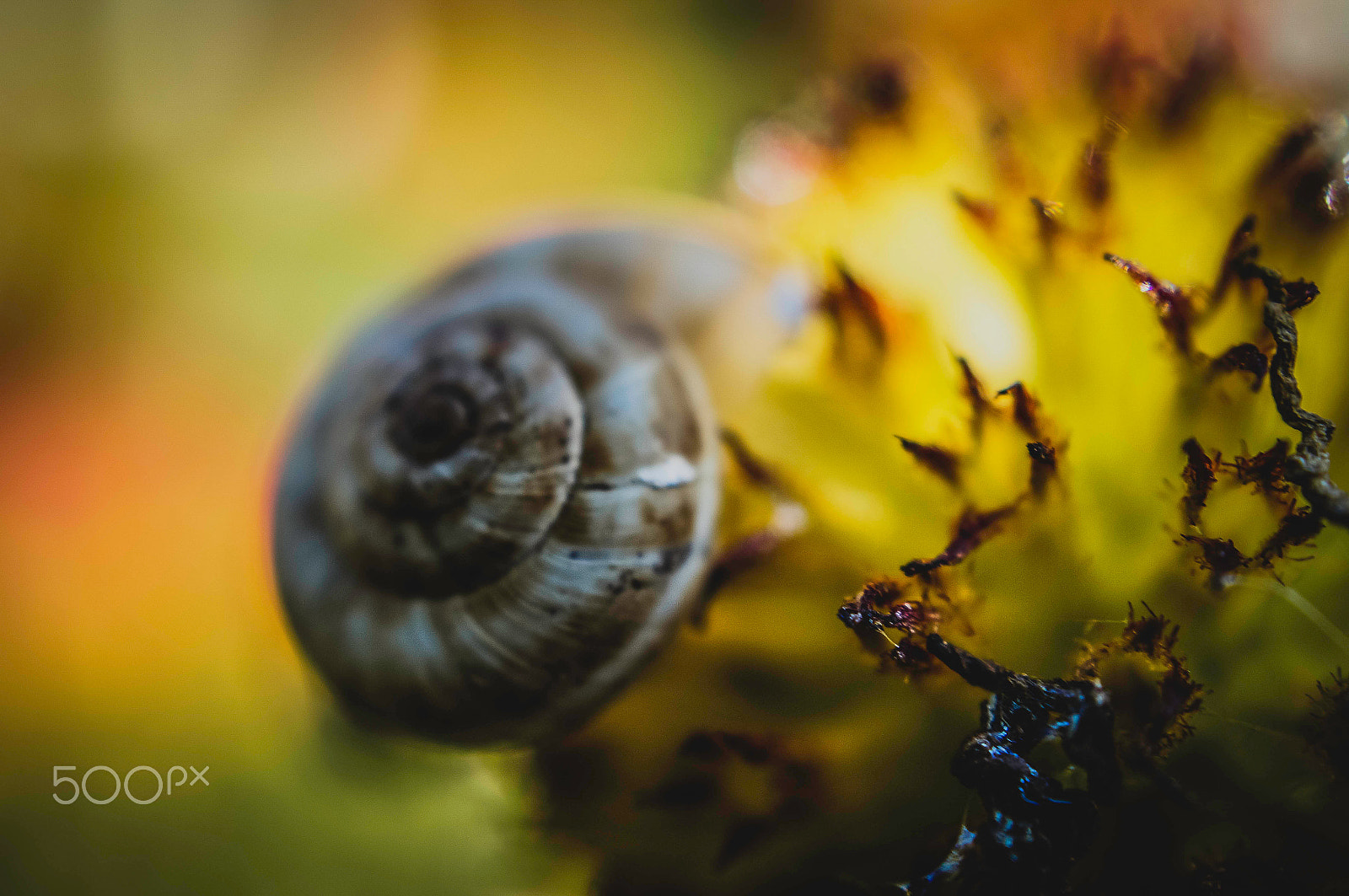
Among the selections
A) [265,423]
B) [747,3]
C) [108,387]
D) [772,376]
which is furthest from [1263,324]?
[108,387]

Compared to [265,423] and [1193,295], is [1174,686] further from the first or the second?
[265,423]

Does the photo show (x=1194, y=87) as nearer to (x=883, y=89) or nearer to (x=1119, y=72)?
(x=1119, y=72)

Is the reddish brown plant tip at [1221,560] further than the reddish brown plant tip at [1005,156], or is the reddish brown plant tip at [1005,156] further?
the reddish brown plant tip at [1005,156]

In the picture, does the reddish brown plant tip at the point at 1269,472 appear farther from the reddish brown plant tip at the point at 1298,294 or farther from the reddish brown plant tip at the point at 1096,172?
the reddish brown plant tip at the point at 1096,172

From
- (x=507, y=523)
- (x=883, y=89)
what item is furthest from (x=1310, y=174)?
(x=507, y=523)
